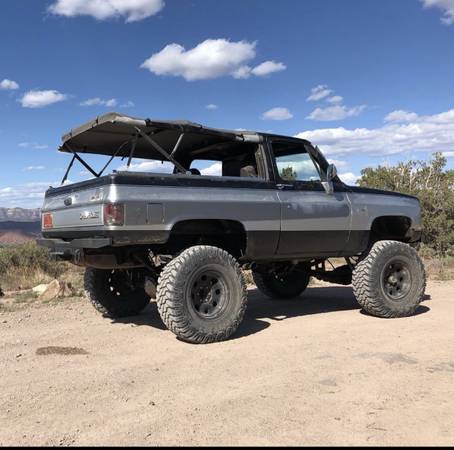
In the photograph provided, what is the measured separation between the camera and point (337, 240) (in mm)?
6996

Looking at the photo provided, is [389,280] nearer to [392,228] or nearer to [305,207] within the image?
[392,228]

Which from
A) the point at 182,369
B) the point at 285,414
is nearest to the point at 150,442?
the point at 285,414

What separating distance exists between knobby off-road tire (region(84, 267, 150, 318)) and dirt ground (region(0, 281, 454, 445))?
0.21 meters

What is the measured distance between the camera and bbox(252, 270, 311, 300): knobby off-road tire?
877cm

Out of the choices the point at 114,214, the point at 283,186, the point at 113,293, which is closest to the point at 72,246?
the point at 114,214

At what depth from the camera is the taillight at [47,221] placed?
20.8 ft

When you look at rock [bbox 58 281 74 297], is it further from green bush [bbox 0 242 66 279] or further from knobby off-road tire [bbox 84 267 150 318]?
green bush [bbox 0 242 66 279]

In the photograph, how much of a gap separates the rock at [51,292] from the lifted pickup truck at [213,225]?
7.92 feet

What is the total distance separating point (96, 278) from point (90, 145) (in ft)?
5.50

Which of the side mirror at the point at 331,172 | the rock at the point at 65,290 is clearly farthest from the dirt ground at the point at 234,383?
the rock at the point at 65,290

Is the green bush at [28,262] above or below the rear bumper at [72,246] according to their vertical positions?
below

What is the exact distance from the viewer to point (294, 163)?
689cm

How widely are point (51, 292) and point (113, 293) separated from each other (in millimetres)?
2527

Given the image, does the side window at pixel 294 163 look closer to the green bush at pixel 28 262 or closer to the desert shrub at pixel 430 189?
the green bush at pixel 28 262
